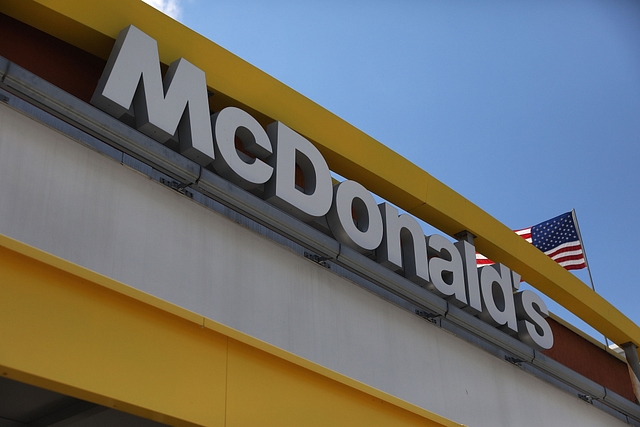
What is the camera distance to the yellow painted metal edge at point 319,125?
6.57 metres

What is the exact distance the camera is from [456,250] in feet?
32.8

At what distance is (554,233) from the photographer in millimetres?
15906

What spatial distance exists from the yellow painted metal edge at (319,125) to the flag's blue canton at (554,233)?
260 cm

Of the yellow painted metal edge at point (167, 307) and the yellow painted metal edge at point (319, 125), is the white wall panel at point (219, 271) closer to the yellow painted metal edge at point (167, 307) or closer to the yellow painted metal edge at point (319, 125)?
→ the yellow painted metal edge at point (319, 125)

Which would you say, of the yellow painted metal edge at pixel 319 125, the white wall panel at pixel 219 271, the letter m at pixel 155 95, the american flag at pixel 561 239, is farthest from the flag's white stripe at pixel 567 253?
the letter m at pixel 155 95

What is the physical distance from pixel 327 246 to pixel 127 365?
155 inches

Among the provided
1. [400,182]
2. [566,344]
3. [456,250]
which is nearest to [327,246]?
[400,182]

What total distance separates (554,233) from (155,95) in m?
11.4

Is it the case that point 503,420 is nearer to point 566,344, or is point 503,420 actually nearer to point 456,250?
point 456,250

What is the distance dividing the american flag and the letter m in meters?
10.5

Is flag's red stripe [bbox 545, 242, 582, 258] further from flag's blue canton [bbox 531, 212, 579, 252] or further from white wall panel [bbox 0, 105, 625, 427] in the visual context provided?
white wall panel [bbox 0, 105, 625, 427]

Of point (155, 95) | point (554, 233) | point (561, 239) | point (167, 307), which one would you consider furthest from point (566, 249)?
point (167, 307)

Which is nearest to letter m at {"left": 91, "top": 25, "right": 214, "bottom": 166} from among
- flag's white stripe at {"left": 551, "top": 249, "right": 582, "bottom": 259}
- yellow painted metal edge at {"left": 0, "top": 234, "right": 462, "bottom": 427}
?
yellow painted metal edge at {"left": 0, "top": 234, "right": 462, "bottom": 427}

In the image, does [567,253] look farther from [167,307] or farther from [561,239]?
[167,307]
